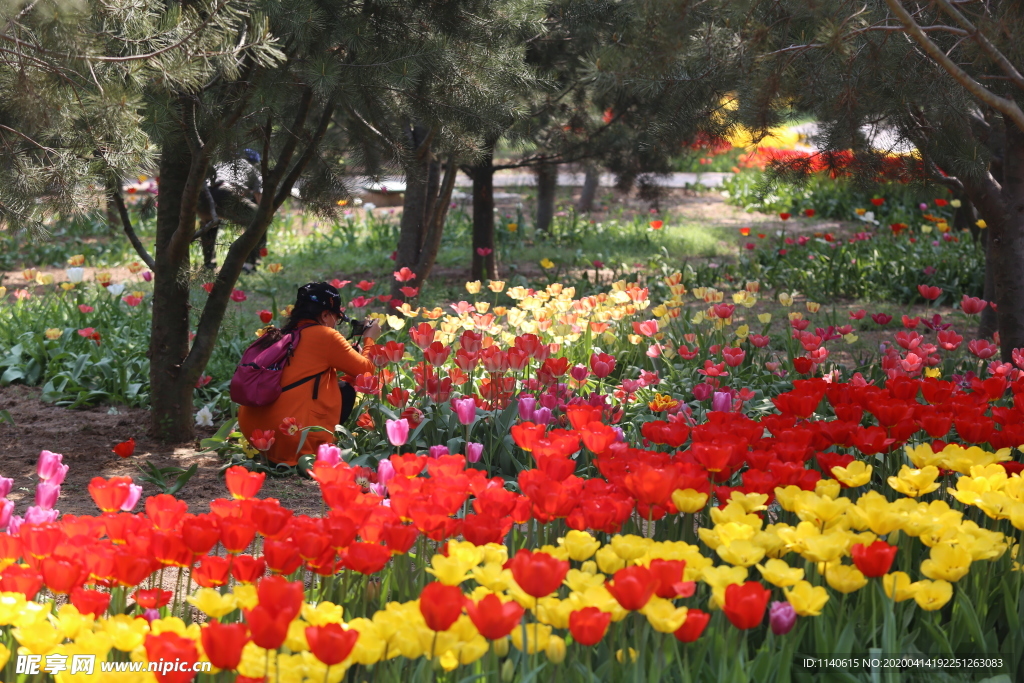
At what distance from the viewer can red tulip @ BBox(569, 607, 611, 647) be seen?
1218 millimetres

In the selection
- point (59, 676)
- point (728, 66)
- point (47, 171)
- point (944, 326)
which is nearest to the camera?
point (59, 676)

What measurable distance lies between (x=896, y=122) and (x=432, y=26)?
84.5 inches

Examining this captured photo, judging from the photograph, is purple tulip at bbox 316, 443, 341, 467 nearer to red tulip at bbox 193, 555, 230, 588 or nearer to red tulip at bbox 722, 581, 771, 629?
red tulip at bbox 193, 555, 230, 588

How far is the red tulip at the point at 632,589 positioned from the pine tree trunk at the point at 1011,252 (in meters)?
3.57

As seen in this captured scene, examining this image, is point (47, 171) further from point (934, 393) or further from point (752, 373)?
point (752, 373)

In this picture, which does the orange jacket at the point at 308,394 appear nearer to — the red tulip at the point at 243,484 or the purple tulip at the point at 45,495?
the purple tulip at the point at 45,495

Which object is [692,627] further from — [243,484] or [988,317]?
[988,317]

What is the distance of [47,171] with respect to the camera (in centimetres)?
302

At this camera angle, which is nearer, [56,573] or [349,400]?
[56,573]

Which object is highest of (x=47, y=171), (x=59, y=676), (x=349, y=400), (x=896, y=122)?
(x=896, y=122)

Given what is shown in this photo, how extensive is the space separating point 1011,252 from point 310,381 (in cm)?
325

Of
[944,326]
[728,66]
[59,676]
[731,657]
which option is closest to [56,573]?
[59,676]

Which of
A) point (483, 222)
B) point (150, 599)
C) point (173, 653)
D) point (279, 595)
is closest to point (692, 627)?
point (279, 595)

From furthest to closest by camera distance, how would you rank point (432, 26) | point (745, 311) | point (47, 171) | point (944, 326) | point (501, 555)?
1. point (745, 311)
2. point (944, 326)
3. point (432, 26)
4. point (47, 171)
5. point (501, 555)
